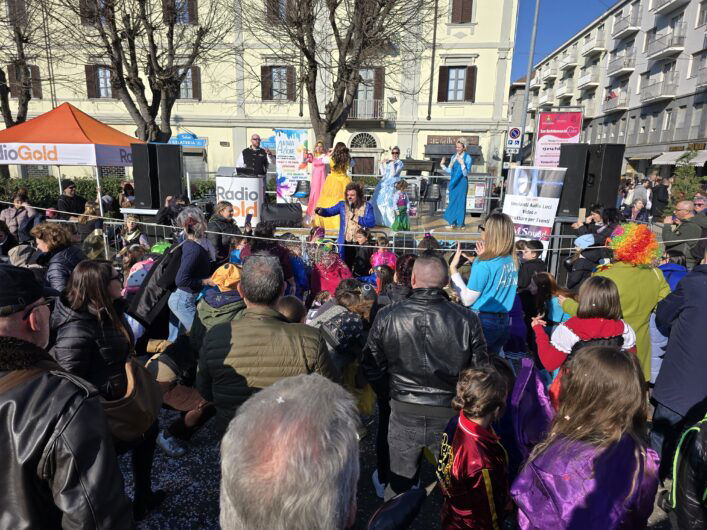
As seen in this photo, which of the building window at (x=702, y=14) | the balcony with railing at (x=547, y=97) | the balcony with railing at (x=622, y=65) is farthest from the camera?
the balcony with railing at (x=547, y=97)

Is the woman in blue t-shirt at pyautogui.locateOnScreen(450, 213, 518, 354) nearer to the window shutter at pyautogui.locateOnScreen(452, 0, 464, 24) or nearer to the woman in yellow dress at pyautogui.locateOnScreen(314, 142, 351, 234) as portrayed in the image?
the woman in yellow dress at pyautogui.locateOnScreen(314, 142, 351, 234)

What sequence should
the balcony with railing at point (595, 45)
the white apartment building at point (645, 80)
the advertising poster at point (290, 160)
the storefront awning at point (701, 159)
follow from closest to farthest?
the advertising poster at point (290, 160) < the storefront awning at point (701, 159) < the white apartment building at point (645, 80) < the balcony with railing at point (595, 45)

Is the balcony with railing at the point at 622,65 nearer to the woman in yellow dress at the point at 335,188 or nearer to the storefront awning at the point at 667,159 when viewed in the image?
the storefront awning at the point at 667,159

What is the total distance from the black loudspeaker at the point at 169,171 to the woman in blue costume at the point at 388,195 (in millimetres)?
4231

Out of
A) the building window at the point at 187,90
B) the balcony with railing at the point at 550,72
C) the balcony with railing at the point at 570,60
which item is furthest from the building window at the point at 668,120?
the building window at the point at 187,90

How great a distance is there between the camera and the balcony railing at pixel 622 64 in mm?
39000

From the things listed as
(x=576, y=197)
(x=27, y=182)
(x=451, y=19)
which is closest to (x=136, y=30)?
(x=27, y=182)

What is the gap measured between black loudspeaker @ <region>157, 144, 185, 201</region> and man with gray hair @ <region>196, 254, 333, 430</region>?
24.6 ft

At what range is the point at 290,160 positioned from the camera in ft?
41.2

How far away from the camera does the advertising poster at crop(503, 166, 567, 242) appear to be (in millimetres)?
6727

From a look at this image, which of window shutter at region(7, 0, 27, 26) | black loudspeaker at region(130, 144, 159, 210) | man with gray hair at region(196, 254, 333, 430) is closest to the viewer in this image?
man with gray hair at region(196, 254, 333, 430)

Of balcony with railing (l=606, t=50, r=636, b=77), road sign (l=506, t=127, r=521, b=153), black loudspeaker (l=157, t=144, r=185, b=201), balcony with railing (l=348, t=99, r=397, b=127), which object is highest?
balcony with railing (l=606, t=50, r=636, b=77)

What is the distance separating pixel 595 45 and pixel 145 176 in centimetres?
5087

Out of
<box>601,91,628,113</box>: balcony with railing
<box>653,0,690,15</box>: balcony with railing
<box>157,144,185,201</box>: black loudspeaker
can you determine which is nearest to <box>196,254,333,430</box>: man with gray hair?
<box>157,144,185,201</box>: black loudspeaker
